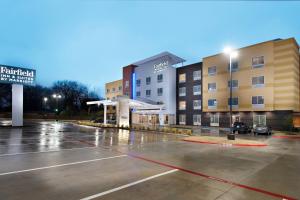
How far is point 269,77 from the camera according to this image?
35938mm

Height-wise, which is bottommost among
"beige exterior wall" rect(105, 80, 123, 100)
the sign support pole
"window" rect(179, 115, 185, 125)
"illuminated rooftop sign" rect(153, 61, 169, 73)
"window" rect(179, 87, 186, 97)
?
"window" rect(179, 115, 185, 125)

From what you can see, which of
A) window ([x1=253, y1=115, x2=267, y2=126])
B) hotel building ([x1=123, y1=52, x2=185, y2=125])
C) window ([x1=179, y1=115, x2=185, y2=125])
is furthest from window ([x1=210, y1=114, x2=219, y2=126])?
hotel building ([x1=123, y1=52, x2=185, y2=125])

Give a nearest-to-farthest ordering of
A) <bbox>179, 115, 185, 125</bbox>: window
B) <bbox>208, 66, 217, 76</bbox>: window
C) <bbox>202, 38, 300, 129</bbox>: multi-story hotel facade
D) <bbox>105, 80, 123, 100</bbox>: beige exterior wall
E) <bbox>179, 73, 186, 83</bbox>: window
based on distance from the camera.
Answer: <bbox>202, 38, 300, 129</bbox>: multi-story hotel facade
<bbox>208, 66, 217, 76</bbox>: window
<bbox>179, 115, 185, 125</bbox>: window
<bbox>179, 73, 186, 83</bbox>: window
<bbox>105, 80, 123, 100</bbox>: beige exterior wall

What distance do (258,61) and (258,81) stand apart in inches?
145

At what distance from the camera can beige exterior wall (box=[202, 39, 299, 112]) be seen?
33.9 m

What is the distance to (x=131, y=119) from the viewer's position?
196ft

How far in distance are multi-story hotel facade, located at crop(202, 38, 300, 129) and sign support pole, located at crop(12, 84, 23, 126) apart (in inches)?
1397

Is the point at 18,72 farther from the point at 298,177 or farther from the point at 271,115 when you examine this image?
the point at 271,115

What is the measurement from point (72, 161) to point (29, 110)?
94657mm

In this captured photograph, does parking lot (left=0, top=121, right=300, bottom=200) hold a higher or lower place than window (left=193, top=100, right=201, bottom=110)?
lower

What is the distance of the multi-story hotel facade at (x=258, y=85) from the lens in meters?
34.1

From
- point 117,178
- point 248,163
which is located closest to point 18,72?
point 117,178

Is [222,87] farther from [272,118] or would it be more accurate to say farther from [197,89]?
[272,118]

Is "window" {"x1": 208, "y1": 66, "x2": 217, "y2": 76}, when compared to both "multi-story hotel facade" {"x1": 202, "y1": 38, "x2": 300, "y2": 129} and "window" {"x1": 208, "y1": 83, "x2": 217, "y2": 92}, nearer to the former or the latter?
"multi-story hotel facade" {"x1": 202, "y1": 38, "x2": 300, "y2": 129}
